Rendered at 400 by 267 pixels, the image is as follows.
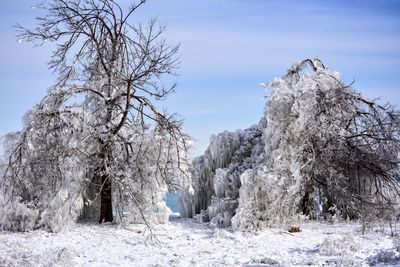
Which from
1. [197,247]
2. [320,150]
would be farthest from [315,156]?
[197,247]

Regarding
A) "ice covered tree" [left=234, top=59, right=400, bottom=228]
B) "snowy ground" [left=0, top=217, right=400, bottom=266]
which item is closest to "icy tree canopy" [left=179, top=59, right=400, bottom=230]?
"ice covered tree" [left=234, top=59, right=400, bottom=228]

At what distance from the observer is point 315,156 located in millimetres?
10383

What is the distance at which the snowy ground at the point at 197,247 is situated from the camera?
6.83 meters

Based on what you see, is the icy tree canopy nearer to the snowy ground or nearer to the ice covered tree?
the ice covered tree

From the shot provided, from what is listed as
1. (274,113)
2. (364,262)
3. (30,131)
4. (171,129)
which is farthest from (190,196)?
(364,262)

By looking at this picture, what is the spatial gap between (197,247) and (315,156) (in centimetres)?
411

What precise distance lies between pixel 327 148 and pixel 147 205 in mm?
5105

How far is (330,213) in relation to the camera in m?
11.8

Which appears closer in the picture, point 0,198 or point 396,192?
point 0,198

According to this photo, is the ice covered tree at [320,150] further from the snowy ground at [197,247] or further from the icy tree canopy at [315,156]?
the snowy ground at [197,247]

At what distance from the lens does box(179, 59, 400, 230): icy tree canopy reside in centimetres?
999

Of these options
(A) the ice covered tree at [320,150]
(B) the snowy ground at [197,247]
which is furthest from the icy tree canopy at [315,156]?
(B) the snowy ground at [197,247]

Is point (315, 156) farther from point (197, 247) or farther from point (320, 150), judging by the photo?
point (197, 247)

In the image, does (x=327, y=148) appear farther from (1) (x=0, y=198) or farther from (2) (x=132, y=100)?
(1) (x=0, y=198)
